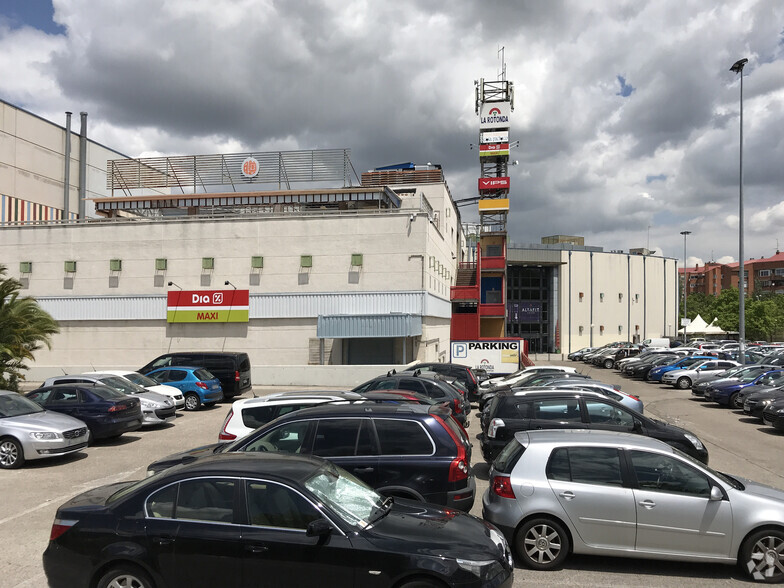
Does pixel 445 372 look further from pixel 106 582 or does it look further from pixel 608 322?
pixel 608 322

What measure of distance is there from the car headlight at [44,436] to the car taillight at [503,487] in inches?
366

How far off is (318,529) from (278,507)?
1.44 ft

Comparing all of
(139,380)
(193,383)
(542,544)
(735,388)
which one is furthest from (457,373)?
(542,544)

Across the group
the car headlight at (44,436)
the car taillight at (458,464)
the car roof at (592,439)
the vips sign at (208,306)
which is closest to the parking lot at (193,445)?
the car headlight at (44,436)

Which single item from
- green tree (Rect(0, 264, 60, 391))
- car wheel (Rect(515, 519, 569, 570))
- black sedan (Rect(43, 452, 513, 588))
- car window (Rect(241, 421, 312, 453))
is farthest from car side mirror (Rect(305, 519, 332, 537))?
green tree (Rect(0, 264, 60, 391))

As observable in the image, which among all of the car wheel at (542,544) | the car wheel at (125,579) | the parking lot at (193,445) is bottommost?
the parking lot at (193,445)

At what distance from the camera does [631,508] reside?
613 centimetres

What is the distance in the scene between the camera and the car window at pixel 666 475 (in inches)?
244

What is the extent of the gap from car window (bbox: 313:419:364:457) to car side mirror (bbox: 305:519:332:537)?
7.72 ft

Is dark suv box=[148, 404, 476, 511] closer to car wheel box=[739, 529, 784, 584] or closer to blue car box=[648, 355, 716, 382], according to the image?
car wheel box=[739, 529, 784, 584]

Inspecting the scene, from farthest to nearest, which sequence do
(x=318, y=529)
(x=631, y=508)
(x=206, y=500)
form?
(x=631, y=508), (x=206, y=500), (x=318, y=529)

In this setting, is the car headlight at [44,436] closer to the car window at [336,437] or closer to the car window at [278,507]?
the car window at [336,437]

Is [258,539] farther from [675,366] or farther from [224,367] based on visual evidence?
[675,366]

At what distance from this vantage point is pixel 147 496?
4961mm
